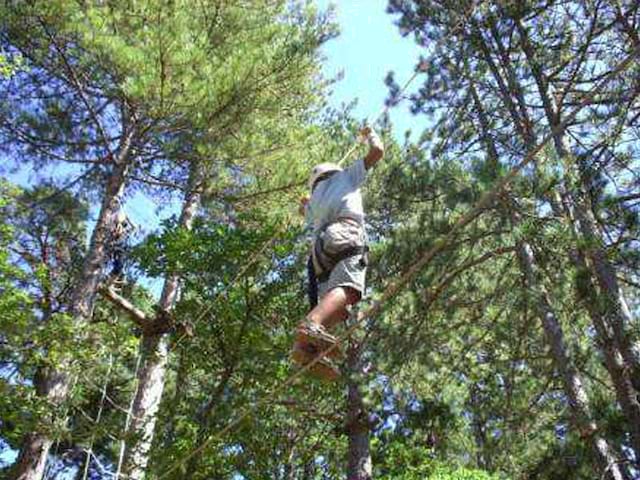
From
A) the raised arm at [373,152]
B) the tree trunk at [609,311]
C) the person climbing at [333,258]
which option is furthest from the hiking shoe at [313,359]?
the tree trunk at [609,311]

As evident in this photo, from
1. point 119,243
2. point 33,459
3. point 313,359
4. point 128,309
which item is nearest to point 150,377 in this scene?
point 128,309

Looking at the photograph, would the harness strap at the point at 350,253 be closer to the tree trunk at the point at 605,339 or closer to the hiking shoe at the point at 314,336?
the hiking shoe at the point at 314,336

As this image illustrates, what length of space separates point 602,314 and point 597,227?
757 mm

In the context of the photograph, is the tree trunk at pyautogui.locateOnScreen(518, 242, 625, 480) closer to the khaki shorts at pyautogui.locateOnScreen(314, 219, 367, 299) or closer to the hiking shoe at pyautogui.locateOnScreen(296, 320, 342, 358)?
the khaki shorts at pyautogui.locateOnScreen(314, 219, 367, 299)

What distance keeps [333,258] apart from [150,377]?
18.3 ft

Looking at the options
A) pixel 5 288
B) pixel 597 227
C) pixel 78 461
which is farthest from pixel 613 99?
pixel 78 461

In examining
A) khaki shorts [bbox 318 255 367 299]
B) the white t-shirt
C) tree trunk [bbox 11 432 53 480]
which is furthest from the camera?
tree trunk [bbox 11 432 53 480]

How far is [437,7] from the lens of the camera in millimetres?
7754

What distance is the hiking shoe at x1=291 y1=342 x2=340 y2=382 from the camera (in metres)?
3.42

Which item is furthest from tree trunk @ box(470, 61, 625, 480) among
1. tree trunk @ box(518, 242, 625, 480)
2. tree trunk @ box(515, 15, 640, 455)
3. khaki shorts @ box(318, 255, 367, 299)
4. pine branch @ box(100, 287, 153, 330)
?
pine branch @ box(100, 287, 153, 330)

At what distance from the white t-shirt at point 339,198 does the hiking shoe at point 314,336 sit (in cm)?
73

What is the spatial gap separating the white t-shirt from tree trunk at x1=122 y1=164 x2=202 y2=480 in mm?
3129

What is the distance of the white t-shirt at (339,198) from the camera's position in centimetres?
383

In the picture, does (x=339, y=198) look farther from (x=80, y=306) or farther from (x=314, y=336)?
(x=80, y=306)
